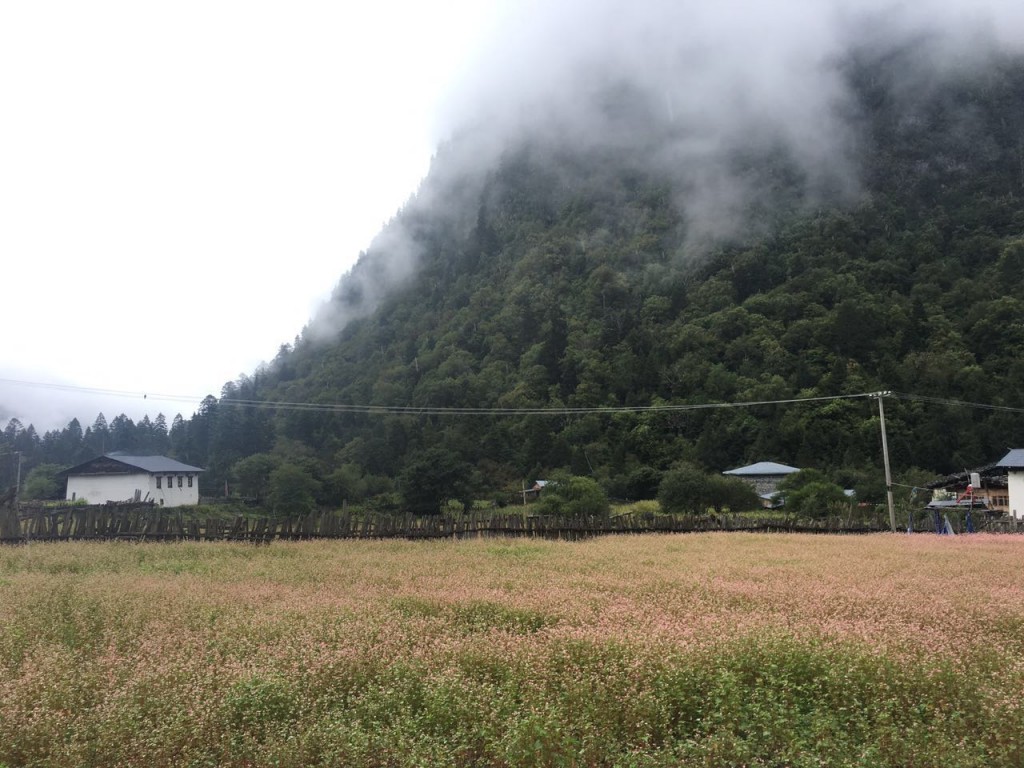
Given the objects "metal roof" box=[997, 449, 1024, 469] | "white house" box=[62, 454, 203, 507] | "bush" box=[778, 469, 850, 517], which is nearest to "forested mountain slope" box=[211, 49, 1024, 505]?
"white house" box=[62, 454, 203, 507]

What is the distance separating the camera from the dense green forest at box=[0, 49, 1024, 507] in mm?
50219

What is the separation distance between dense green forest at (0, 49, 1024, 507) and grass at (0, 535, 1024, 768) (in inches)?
1361

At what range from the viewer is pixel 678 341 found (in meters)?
62.9

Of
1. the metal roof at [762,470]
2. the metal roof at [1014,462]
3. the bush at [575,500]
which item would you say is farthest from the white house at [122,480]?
the metal roof at [1014,462]

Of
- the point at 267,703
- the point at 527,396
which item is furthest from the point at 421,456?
the point at 267,703

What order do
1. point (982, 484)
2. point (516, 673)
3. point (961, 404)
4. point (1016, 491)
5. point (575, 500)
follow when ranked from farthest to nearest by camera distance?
point (961, 404)
point (982, 484)
point (575, 500)
point (1016, 491)
point (516, 673)

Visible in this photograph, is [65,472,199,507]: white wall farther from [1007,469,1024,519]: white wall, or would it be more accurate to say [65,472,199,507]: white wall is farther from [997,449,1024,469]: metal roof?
[1007,469,1024,519]: white wall

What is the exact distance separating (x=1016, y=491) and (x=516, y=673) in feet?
108

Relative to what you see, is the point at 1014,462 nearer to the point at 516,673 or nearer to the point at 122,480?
the point at 516,673

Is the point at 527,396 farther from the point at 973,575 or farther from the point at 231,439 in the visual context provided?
the point at 973,575

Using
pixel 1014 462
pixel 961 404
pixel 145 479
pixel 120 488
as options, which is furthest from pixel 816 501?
pixel 120 488

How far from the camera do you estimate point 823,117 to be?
9788 cm

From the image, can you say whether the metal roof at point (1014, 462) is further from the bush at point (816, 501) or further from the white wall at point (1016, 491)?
the bush at point (816, 501)

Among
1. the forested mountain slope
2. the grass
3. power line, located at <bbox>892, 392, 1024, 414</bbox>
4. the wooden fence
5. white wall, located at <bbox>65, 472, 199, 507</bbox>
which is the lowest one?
the grass
